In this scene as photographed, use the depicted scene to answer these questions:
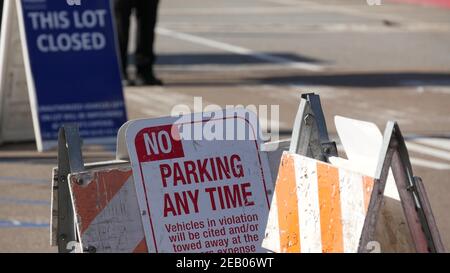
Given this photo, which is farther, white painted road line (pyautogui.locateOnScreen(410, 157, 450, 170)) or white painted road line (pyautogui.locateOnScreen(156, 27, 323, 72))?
white painted road line (pyautogui.locateOnScreen(156, 27, 323, 72))

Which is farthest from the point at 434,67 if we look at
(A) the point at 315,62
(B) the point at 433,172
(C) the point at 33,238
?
(C) the point at 33,238

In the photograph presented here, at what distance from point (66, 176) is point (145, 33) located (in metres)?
8.43

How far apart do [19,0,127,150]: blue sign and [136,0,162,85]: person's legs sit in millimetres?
3242

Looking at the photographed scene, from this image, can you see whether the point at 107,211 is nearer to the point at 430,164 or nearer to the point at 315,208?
the point at 315,208

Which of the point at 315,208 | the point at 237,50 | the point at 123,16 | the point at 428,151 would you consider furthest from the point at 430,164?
the point at 237,50

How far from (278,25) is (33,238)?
1512cm

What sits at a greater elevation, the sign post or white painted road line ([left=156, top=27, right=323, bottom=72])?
the sign post

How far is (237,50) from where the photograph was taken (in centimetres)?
1850

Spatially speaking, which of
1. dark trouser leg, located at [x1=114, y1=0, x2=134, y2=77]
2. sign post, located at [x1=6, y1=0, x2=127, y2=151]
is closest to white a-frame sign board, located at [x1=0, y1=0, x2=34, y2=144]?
sign post, located at [x1=6, y1=0, x2=127, y2=151]

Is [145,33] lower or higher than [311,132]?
lower

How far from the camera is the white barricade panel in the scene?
225 inches

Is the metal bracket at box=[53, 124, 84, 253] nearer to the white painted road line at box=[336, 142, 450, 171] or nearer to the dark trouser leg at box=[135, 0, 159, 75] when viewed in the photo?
the white painted road line at box=[336, 142, 450, 171]

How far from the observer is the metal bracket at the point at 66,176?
5738 millimetres
